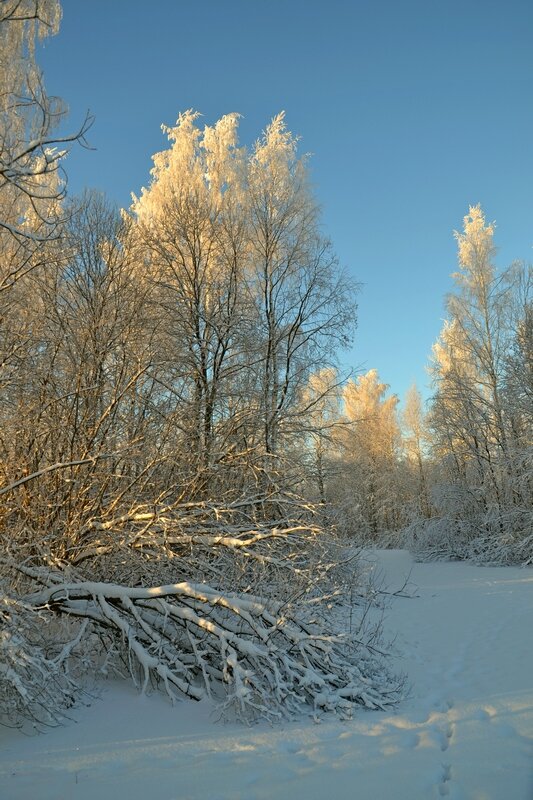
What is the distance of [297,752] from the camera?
3422 mm

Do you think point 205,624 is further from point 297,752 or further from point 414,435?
point 414,435

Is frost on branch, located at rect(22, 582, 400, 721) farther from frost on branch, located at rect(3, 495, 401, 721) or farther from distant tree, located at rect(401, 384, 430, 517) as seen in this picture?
distant tree, located at rect(401, 384, 430, 517)

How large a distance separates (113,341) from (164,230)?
13.5ft

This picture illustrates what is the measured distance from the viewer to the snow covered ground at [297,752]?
296 centimetres

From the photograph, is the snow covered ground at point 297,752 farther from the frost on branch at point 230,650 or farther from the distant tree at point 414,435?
the distant tree at point 414,435

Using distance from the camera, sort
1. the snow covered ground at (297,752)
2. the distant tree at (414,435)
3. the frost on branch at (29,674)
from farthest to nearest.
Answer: the distant tree at (414,435) < the frost on branch at (29,674) < the snow covered ground at (297,752)

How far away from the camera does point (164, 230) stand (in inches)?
492

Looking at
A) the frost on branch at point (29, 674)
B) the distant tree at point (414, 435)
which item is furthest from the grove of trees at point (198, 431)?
the distant tree at point (414, 435)

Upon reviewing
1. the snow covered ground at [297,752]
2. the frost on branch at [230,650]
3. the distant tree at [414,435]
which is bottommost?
the snow covered ground at [297,752]

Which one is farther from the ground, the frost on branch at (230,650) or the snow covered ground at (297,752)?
the frost on branch at (230,650)

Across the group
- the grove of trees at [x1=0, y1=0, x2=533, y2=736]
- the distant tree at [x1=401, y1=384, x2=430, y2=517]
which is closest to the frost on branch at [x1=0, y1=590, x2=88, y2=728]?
the grove of trees at [x1=0, y1=0, x2=533, y2=736]

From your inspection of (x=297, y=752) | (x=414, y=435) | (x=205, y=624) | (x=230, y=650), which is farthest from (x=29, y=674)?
(x=414, y=435)

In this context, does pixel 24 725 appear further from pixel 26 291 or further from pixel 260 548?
pixel 26 291

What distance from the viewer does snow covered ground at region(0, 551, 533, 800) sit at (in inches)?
117
